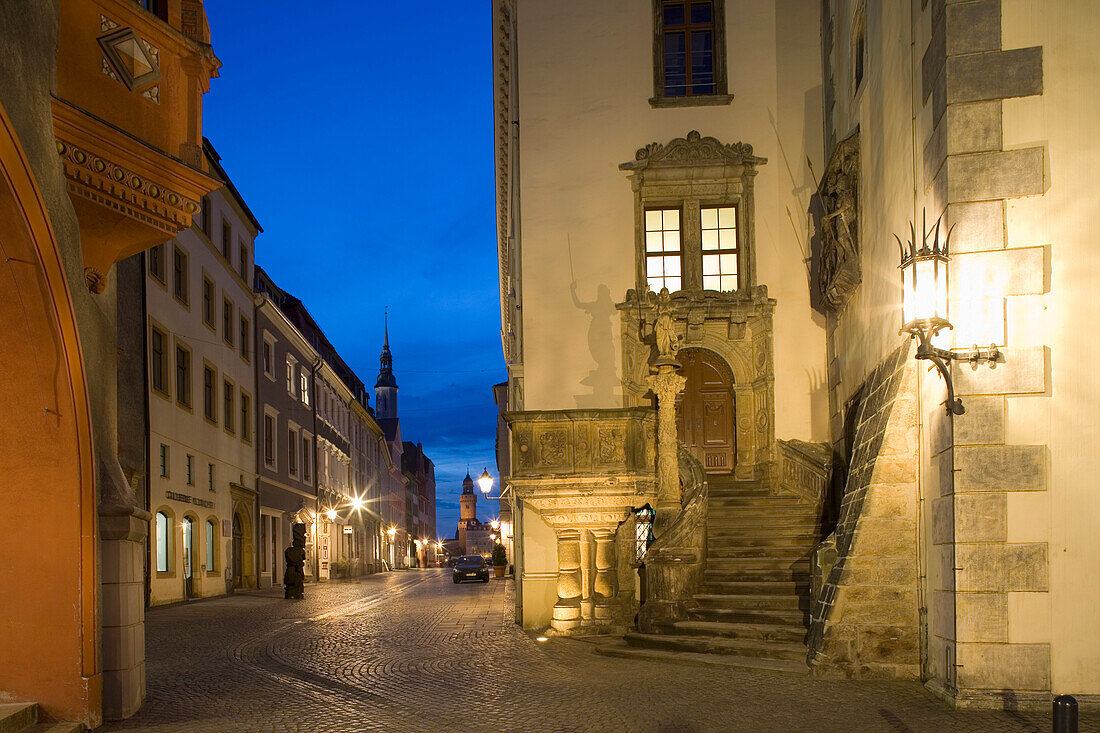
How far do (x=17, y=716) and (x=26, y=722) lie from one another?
0.26 m

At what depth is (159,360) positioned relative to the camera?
26.4 m

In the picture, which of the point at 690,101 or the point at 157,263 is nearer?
the point at 690,101

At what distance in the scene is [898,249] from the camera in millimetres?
11469

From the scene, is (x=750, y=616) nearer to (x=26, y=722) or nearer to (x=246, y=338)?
(x=26, y=722)

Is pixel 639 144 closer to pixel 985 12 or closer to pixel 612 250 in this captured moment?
pixel 612 250

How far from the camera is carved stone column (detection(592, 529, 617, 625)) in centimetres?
1505

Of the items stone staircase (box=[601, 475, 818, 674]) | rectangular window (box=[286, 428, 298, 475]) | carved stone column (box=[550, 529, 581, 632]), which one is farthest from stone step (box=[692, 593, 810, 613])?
rectangular window (box=[286, 428, 298, 475])

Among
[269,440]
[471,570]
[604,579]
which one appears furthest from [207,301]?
[604,579]

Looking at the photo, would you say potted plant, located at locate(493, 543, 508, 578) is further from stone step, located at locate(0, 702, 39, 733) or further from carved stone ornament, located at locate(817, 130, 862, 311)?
stone step, located at locate(0, 702, 39, 733)

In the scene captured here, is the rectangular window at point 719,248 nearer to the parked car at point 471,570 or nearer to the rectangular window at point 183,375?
→ the rectangular window at point 183,375

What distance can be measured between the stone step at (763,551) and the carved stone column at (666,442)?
0.86 meters

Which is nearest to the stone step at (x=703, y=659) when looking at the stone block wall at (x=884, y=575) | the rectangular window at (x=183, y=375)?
the stone block wall at (x=884, y=575)

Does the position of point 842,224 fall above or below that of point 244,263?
below

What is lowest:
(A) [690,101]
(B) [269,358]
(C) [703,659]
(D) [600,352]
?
(C) [703,659]
